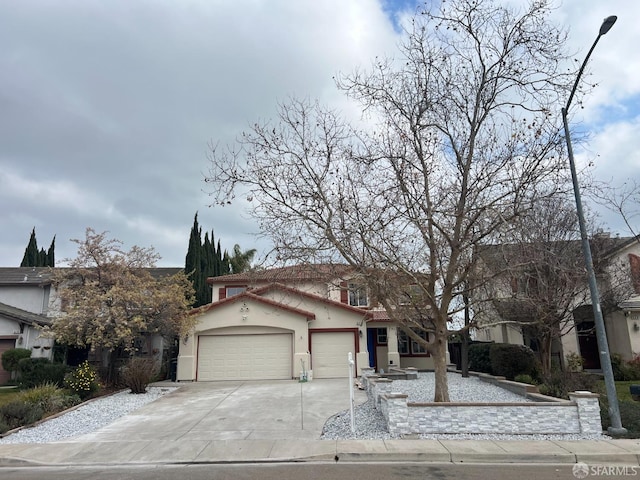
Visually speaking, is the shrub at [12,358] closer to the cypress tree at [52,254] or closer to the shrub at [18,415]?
the shrub at [18,415]

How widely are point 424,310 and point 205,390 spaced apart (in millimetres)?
10122

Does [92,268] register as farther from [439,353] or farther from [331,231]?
[439,353]

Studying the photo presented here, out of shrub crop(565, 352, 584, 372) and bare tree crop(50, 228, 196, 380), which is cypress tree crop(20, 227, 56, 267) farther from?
shrub crop(565, 352, 584, 372)

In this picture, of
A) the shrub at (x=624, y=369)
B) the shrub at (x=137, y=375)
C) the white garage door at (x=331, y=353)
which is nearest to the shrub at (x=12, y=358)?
the shrub at (x=137, y=375)

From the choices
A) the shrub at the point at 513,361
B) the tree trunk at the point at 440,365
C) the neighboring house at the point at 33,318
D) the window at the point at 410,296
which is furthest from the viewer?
the neighboring house at the point at 33,318

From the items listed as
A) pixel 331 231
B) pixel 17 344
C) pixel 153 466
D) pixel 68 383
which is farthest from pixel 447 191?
pixel 17 344

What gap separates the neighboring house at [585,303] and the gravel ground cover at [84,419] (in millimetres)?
11047

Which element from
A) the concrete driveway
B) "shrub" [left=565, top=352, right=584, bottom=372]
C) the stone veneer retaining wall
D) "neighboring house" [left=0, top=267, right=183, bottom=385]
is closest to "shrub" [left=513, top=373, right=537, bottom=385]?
"shrub" [left=565, top=352, right=584, bottom=372]

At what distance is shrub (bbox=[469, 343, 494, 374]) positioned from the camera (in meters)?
21.2

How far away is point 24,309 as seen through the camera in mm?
26234

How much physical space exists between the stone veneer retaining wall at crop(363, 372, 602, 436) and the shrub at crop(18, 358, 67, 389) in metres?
14.8

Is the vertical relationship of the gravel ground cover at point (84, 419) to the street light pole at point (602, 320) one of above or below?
below

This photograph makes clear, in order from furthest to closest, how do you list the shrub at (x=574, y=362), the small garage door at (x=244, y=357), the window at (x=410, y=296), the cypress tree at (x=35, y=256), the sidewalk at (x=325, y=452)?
the cypress tree at (x=35, y=256), the small garage door at (x=244, y=357), the shrub at (x=574, y=362), the window at (x=410, y=296), the sidewalk at (x=325, y=452)

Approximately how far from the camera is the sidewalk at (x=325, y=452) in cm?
852
